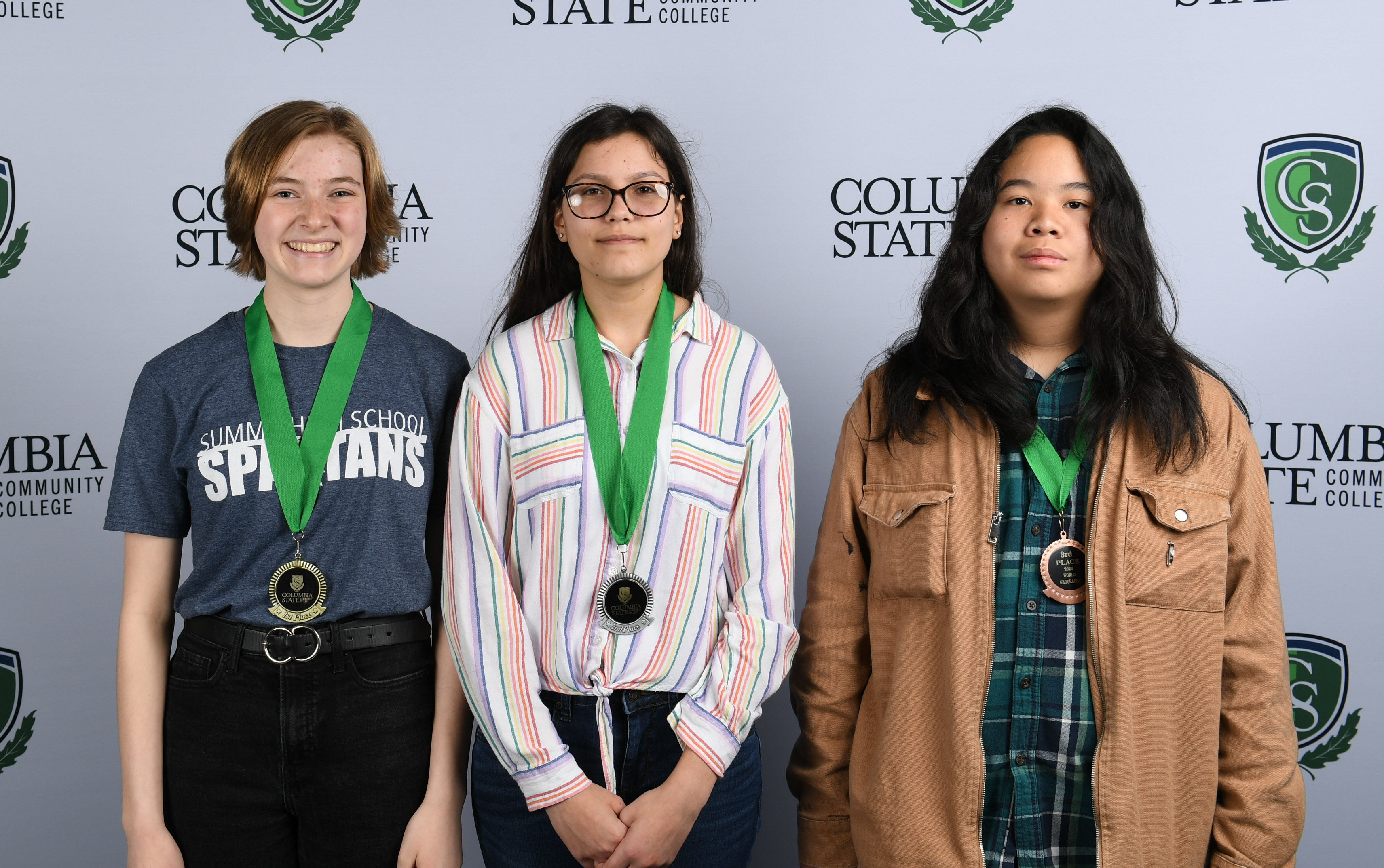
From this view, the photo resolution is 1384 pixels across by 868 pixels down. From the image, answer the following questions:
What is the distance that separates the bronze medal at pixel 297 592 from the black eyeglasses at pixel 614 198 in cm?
79

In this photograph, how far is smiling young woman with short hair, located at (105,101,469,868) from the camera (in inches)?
64.9

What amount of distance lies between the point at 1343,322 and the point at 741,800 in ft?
6.76

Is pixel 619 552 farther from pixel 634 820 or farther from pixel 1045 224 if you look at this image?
pixel 1045 224

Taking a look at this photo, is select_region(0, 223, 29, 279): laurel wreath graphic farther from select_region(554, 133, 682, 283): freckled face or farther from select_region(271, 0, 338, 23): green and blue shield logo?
select_region(554, 133, 682, 283): freckled face

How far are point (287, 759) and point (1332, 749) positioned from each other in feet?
8.59

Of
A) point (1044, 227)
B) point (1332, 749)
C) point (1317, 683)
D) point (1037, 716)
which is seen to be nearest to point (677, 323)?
point (1044, 227)

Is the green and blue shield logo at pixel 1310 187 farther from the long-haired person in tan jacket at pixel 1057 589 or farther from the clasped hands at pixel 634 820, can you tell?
the clasped hands at pixel 634 820

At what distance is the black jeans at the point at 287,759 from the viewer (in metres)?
1.63

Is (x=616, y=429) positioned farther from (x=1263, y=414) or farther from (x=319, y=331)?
(x=1263, y=414)

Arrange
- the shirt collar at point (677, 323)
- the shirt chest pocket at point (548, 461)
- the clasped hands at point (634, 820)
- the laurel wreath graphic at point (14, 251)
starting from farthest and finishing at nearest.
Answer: the laurel wreath graphic at point (14, 251), the shirt collar at point (677, 323), the shirt chest pocket at point (548, 461), the clasped hands at point (634, 820)

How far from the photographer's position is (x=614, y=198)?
5.71ft

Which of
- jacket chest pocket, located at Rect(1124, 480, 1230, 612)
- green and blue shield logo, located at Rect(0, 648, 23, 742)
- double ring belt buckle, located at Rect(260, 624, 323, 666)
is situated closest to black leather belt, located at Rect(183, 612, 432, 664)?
double ring belt buckle, located at Rect(260, 624, 323, 666)

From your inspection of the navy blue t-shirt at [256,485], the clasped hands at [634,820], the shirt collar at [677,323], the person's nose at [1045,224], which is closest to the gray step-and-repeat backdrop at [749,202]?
the shirt collar at [677,323]

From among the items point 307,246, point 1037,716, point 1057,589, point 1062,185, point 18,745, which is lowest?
point 18,745
